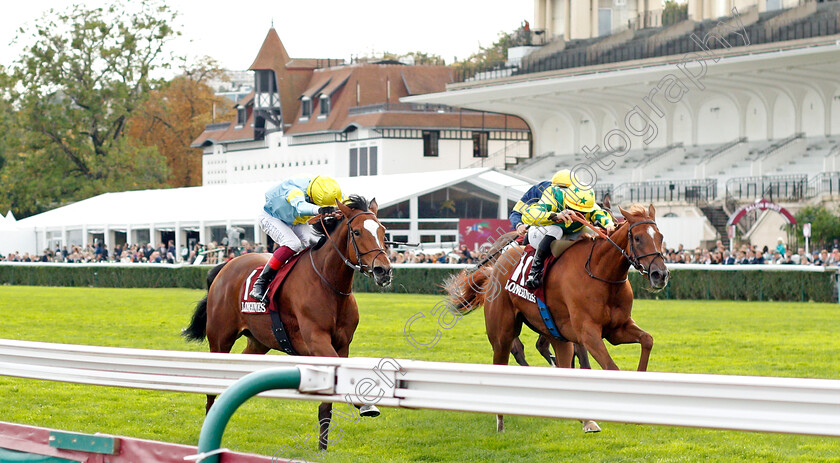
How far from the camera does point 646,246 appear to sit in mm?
7609

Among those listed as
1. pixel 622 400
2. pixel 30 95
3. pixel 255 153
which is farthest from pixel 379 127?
pixel 622 400

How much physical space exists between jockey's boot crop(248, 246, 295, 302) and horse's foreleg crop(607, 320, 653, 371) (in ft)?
7.18

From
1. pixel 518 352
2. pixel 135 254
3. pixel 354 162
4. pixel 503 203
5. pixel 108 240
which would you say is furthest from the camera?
pixel 354 162

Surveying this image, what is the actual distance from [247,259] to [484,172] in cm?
2588

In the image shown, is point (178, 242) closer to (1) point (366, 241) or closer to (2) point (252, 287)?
(2) point (252, 287)

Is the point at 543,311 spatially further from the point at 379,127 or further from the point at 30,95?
the point at 30,95

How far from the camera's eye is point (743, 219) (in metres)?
32.2

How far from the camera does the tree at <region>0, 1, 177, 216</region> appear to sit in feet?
178

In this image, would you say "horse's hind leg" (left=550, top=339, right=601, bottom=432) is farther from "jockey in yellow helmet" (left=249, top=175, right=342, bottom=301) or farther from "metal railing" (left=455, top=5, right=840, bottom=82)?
"metal railing" (left=455, top=5, right=840, bottom=82)

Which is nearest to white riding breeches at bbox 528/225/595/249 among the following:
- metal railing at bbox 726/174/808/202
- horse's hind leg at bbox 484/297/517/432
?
horse's hind leg at bbox 484/297/517/432

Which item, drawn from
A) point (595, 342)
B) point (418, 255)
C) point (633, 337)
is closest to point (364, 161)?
point (418, 255)

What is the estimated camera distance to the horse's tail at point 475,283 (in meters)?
9.47

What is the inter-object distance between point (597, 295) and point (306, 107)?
1954 inches

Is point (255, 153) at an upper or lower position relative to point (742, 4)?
lower
